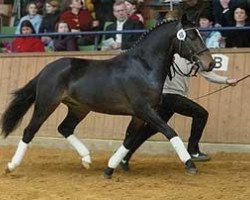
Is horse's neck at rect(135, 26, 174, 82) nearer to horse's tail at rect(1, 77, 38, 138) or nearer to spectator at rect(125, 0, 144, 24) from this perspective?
horse's tail at rect(1, 77, 38, 138)

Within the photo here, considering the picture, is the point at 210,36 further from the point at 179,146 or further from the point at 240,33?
the point at 179,146

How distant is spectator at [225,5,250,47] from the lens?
9.54 meters

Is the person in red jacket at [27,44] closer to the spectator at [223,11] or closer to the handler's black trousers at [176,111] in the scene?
the spectator at [223,11]

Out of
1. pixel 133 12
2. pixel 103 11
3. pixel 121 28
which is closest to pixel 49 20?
pixel 103 11

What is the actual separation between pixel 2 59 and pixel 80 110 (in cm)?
365

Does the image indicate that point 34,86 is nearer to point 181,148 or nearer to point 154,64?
point 154,64

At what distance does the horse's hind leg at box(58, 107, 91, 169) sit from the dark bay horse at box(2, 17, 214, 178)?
0.02 meters

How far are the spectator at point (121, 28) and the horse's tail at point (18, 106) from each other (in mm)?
2690

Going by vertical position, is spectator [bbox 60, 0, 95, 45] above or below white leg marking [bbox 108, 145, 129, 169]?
above

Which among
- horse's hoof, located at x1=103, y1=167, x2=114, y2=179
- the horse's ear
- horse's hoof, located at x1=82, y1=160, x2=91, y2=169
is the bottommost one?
horse's hoof, located at x1=82, y1=160, x2=91, y2=169

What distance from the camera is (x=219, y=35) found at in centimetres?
977

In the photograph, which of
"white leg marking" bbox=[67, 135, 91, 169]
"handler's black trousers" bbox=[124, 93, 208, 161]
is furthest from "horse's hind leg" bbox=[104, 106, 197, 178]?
"white leg marking" bbox=[67, 135, 91, 169]

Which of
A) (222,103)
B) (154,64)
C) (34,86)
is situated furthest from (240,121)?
(34,86)

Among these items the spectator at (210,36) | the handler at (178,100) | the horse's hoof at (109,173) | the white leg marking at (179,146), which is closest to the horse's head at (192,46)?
the handler at (178,100)
